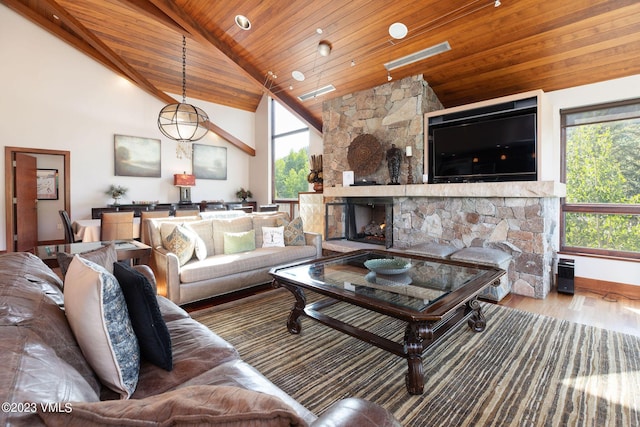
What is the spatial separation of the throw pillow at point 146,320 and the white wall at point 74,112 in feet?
21.8

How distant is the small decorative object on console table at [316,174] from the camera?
6.49 meters

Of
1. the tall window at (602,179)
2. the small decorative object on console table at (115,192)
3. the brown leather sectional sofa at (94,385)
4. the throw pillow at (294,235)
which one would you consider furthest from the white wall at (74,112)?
the tall window at (602,179)

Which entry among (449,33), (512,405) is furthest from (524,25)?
(512,405)

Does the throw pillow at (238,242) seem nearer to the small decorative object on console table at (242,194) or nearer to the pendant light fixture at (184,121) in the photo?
the pendant light fixture at (184,121)

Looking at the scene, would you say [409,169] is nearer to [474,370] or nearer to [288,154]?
[474,370]

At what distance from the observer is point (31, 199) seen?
6.05m

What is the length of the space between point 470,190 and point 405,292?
2300mm

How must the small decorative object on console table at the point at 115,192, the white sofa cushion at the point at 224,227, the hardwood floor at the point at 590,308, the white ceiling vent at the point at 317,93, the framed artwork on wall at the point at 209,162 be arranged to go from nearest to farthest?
the hardwood floor at the point at 590,308, the white sofa cushion at the point at 224,227, the white ceiling vent at the point at 317,93, the small decorative object on console table at the point at 115,192, the framed artwork on wall at the point at 209,162

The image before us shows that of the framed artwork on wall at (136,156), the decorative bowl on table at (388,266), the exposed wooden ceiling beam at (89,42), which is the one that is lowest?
the decorative bowl on table at (388,266)

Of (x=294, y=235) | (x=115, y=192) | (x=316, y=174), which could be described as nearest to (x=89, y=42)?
(x=115, y=192)

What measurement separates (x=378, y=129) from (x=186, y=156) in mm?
5221

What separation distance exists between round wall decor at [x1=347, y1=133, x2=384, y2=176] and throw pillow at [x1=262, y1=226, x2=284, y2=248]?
186 centimetres

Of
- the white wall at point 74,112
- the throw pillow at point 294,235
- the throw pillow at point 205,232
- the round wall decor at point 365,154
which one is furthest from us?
the white wall at point 74,112

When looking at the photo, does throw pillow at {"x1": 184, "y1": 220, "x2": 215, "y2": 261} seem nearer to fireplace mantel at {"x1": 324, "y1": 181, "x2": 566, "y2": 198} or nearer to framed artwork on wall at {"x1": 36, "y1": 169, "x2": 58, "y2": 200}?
fireplace mantel at {"x1": 324, "y1": 181, "x2": 566, "y2": 198}
